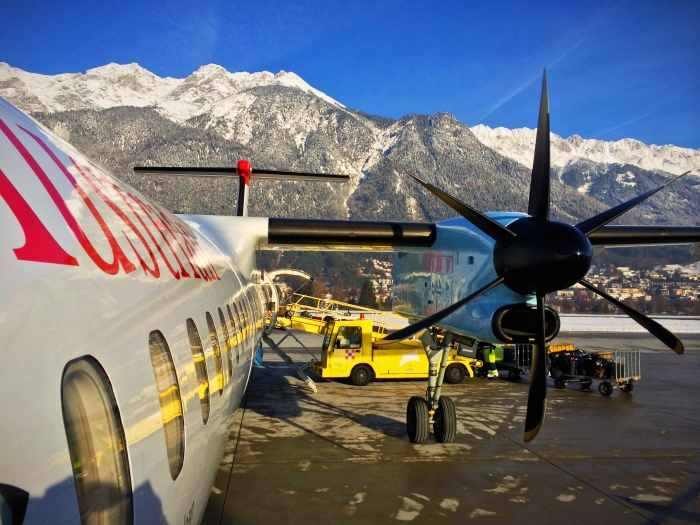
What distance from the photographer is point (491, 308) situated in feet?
20.0

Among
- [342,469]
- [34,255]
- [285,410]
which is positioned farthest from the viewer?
[285,410]

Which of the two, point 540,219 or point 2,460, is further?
point 540,219

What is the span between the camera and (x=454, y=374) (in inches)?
672

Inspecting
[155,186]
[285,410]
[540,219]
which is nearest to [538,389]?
[540,219]

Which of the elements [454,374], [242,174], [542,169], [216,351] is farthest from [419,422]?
[454,374]

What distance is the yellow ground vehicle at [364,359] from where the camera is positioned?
648 inches

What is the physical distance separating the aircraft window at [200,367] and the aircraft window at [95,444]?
1171 millimetres

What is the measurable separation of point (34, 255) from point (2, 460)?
1.87 feet

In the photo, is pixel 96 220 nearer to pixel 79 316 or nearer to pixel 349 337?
pixel 79 316

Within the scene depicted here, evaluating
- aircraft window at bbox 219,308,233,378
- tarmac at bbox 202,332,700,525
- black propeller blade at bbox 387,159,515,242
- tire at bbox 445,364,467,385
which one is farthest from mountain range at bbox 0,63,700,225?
aircraft window at bbox 219,308,233,378

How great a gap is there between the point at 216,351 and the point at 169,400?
141 cm

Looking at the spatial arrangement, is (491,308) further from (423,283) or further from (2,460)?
(2,460)

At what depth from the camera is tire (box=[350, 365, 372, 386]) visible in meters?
16.4

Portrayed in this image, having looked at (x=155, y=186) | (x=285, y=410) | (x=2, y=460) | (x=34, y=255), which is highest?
(x=155, y=186)
